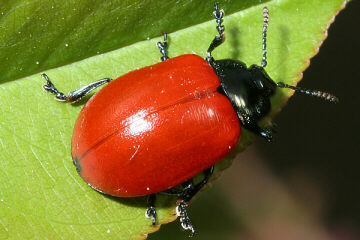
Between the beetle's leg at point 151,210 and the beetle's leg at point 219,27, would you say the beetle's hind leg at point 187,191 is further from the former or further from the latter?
the beetle's leg at point 219,27

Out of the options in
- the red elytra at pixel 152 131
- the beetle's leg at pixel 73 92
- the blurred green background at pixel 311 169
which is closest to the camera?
the red elytra at pixel 152 131

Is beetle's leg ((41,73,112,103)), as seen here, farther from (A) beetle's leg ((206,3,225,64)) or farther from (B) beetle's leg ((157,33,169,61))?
(A) beetle's leg ((206,3,225,64))

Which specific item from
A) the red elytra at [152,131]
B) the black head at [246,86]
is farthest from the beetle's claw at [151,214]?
the black head at [246,86]

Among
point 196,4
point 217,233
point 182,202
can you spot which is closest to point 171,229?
point 217,233

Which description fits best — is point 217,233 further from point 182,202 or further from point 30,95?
point 30,95

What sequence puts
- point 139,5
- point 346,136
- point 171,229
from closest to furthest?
point 139,5, point 171,229, point 346,136

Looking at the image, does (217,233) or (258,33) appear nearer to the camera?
(258,33)
